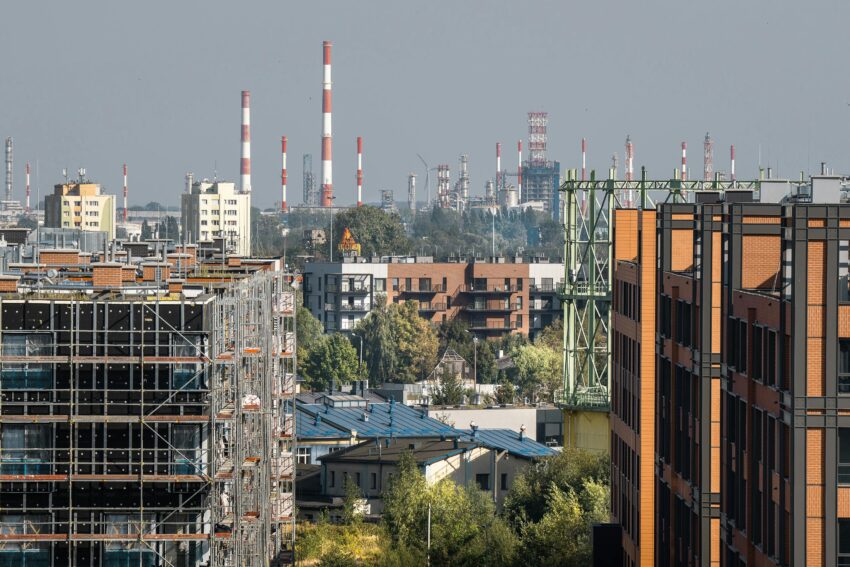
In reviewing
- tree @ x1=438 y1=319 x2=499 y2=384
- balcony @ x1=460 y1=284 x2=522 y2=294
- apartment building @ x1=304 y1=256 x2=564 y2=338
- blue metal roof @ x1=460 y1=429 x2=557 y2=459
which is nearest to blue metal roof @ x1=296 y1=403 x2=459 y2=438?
blue metal roof @ x1=460 y1=429 x2=557 y2=459

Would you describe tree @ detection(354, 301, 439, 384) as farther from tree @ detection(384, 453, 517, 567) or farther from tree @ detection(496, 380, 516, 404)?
tree @ detection(384, 453, 517, 567)

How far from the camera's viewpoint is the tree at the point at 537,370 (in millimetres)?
113188

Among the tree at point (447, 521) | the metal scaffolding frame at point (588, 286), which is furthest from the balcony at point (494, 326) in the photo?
the tree at point (447, 521)

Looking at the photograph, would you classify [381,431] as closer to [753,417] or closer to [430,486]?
[430,486]

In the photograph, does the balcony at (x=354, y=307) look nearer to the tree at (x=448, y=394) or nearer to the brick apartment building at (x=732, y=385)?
the tree at (x=448, y=394)

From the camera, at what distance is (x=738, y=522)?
3209cm

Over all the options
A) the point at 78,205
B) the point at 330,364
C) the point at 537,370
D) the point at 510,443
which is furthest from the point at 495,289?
the point at 510,443

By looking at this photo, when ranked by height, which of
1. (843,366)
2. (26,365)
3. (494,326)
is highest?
(843,366)

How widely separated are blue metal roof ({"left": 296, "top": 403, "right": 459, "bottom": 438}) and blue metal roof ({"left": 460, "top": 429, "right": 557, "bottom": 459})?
2.96ft

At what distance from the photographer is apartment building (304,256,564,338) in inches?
5566

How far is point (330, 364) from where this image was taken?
118562 mm

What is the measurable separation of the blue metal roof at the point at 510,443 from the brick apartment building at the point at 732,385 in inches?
710

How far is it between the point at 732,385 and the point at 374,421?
1797 inches

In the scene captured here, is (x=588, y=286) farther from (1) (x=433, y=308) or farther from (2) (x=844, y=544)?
(1) (x=433, y=308)
